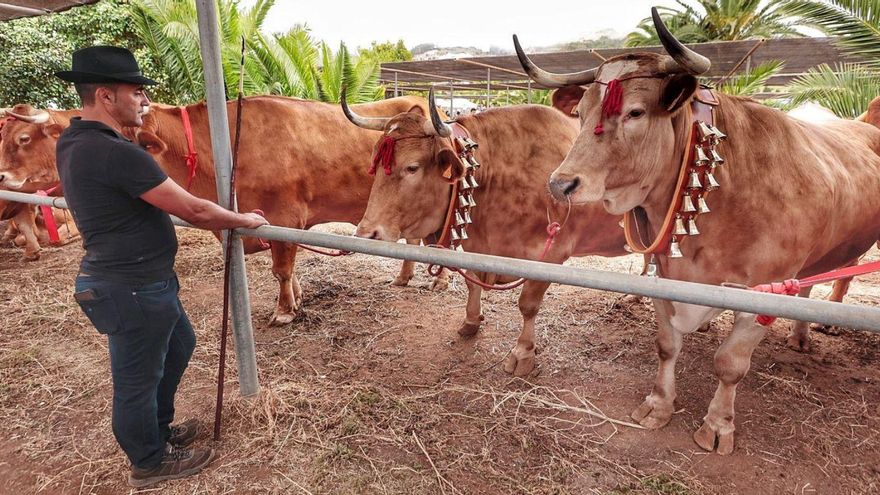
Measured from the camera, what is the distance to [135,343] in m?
2.29

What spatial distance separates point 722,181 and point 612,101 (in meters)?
0.71

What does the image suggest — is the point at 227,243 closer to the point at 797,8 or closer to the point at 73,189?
the point at 73,189

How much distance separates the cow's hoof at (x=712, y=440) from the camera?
2770mm

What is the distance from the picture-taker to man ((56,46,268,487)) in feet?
6.80

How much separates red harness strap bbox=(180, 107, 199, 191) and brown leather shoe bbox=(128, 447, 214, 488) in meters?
2.41

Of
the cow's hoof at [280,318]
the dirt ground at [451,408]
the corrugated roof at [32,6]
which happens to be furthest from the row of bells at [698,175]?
the corrugated roof at [32,6]

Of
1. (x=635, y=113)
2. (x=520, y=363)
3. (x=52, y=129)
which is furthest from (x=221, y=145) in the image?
(x=52, y=129)

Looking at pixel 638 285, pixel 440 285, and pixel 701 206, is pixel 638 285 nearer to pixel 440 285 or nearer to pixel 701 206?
pixel 701 206

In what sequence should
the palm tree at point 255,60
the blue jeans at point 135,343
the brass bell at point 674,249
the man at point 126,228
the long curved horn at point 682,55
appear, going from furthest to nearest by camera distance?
the palm tree at point 255,60
the brass bell at point 674,249
the blue jeans at point 135,343
the man at point 126,228
the long curved horn at point 682,55

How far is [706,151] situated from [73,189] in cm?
281

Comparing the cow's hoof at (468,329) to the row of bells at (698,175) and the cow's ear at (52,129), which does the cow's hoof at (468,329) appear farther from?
the cow's ear at (52,129)

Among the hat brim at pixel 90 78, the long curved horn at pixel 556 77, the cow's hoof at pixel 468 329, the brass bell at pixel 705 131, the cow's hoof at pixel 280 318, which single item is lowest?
the cow's hoof at pixel 280 318

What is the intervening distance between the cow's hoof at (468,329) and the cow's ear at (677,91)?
2481 millimetres

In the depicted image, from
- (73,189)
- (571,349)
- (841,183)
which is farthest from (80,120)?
(841,183)
